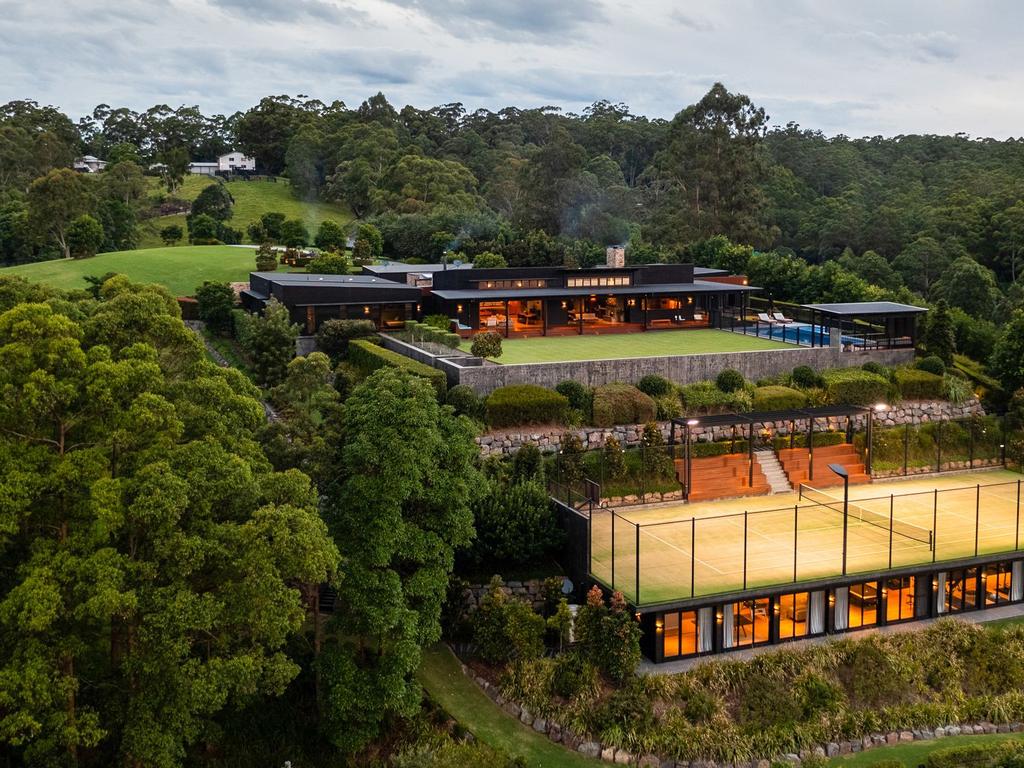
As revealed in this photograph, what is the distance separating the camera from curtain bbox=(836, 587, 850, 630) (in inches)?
990

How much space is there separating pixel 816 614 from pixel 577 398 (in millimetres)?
11895

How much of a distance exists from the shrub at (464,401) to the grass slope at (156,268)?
88.6 ft

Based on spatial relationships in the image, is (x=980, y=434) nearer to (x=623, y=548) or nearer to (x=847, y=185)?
(x=623, y=548)

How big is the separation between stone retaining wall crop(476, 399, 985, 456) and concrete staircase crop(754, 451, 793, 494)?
118cm

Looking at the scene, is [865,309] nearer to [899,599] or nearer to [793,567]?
[899,599]

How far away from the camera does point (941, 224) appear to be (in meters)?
70.0

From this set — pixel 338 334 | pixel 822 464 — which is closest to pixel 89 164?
pixel 338 334

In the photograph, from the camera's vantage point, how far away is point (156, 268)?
58312 millimetres

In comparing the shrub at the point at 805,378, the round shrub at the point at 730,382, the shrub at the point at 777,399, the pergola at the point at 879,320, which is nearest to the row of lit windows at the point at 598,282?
the pergola at the point at 879,320

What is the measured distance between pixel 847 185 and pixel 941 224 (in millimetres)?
22812

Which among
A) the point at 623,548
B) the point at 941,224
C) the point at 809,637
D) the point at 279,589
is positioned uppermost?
the point at 941,224

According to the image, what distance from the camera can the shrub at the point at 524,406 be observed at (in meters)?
32.7

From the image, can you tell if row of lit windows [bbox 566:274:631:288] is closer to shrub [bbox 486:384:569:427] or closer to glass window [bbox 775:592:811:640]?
shrub [bbox 486:384:569:427]

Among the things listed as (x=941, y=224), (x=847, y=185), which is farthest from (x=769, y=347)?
(x=847, y=185)
